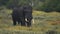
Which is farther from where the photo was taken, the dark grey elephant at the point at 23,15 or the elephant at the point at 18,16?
the elephant at the point at 18,16

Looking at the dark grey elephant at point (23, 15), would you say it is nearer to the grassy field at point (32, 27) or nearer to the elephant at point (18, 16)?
the elephant at point (18, 16)

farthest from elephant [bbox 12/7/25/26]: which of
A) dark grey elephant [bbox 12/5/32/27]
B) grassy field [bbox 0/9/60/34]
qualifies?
grassy field [bbox 0/9/60/34]

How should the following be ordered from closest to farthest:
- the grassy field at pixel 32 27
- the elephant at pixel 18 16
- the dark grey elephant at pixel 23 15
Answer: the grassy field at pixel 32 27
the dark grey elephant at pixel 23 15
the elephant at pixel 18 16

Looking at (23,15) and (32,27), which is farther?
(23,15)

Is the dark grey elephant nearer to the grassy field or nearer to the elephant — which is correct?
the elephant

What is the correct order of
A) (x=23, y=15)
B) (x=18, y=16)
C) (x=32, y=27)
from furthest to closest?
(x=18, y=16) < (x=23, y=15) < (x=32, y=27)

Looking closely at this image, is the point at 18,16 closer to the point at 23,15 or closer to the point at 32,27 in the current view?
the point at 23,15

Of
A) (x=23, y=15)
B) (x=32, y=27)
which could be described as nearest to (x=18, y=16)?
(x=23, y=15)

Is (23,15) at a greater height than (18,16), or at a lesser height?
greater

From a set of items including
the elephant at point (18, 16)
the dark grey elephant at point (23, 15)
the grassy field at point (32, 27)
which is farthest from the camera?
the elephant at point (18, 16)

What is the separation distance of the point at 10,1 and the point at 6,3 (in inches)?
39.6

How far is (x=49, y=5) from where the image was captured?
5084 cm

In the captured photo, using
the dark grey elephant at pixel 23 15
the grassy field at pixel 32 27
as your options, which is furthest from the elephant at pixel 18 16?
the grassy field at pixel 32 27

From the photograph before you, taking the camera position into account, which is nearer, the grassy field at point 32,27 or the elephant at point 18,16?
the grassy field at point 32,27
